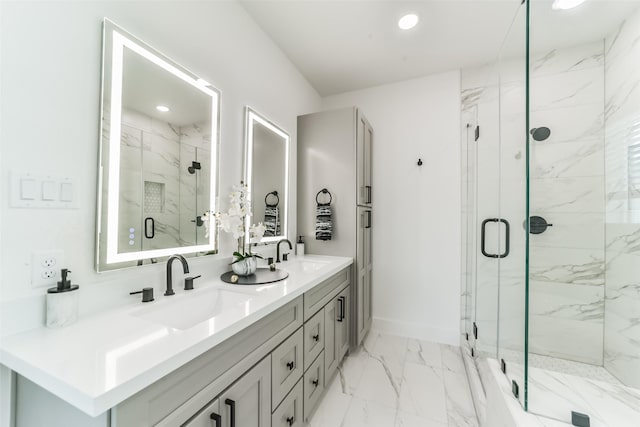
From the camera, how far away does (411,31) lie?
6.45 feet

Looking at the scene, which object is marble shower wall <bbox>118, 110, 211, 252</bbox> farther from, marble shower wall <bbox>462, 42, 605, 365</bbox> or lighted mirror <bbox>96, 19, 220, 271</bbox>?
marble shower wall <bbox>462, 42, 605, 365</bbox>

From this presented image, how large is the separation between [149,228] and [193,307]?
1.37ft

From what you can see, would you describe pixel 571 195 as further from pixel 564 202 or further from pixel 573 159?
pixel 573 159

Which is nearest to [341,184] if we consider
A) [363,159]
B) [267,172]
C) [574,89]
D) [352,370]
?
[363,159]

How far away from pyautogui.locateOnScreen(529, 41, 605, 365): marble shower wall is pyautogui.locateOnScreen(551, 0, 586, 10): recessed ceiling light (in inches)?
10.6

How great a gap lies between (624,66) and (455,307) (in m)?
2.17

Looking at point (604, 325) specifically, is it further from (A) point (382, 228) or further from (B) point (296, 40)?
(B) point (296, 40)

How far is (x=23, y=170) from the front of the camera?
0.77 meters

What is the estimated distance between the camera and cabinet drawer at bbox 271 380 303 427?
3.73ft

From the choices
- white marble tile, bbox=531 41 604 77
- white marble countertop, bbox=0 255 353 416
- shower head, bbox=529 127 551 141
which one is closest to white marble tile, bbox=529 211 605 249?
shower head, bbox=529 127 551 141

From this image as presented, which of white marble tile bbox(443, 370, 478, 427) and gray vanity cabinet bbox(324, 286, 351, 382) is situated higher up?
gray vanity cabinet bbox(324, 286, 351, 382)

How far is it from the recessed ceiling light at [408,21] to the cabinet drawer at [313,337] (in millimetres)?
2144

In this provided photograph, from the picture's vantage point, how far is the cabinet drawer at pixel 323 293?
1.44 meters

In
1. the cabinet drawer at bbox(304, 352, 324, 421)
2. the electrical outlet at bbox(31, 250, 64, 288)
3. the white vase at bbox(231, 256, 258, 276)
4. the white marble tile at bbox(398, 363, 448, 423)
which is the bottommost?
the white marble tile at bbox(398, 363, 448, 423)
